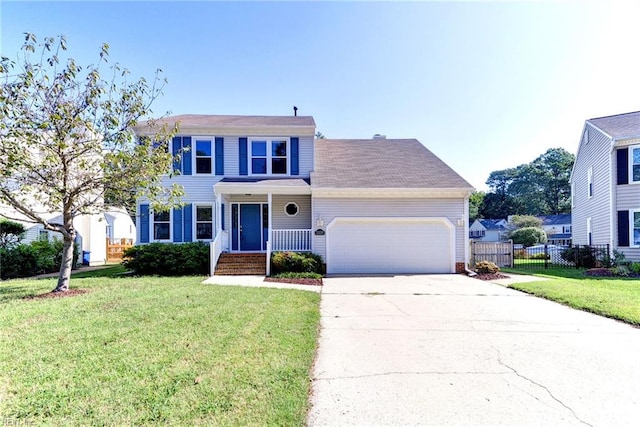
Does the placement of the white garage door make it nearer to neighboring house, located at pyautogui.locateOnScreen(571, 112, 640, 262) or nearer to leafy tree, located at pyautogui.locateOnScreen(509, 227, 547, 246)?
neighboring house, located at pyautogui.locateOnScreen(571, 112, 640, 262)

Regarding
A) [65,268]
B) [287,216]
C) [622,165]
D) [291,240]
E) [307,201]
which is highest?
[622,165]

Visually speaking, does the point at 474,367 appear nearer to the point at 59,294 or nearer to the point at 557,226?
the point at 59,294

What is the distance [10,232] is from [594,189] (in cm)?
2655

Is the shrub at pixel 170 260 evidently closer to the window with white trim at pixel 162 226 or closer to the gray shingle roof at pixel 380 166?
the window with white trim at pixel 162 226

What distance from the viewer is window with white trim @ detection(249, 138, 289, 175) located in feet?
45.8

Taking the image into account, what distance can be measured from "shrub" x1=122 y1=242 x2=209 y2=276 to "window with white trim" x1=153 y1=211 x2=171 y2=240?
187 centimetres

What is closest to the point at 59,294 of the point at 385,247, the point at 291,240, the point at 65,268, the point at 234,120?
the point at 65,268

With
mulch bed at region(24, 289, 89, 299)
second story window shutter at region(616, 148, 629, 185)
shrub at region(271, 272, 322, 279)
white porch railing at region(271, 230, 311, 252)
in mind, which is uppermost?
second story window shutter at region(616, 148, 629, 185)

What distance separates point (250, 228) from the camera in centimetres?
1380

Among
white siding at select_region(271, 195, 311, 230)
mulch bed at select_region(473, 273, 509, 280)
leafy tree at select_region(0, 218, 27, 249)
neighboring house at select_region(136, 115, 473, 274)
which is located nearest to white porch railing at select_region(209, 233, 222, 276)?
neighboring house at select_region(136, 115, 473, 274)

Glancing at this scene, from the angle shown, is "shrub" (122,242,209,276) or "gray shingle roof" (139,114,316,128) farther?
"gray shingle roof" (139,114,316,128)

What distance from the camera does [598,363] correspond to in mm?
3957

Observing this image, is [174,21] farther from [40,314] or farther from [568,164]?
[568,164]

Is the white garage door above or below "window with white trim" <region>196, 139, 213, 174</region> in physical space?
below
